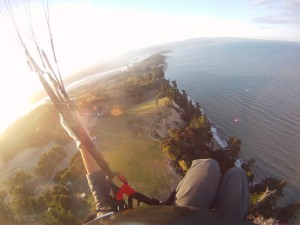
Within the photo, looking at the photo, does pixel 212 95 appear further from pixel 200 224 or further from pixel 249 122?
pixel 200 224

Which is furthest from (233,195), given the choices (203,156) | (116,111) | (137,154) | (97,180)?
(116,111)

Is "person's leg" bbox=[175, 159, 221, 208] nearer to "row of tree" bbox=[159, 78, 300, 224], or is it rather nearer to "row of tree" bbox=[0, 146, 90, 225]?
"row of tree" bbox=[159, 78, 300, 224]

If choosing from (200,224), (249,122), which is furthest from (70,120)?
(249,122)

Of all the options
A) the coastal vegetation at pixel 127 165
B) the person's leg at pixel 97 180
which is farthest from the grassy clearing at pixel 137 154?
the person's leg at pixel 97 180

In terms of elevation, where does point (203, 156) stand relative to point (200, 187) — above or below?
below

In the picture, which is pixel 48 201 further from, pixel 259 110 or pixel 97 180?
pixel 259 110

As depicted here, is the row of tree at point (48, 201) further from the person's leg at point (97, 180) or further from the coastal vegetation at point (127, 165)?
the person's leg at point (97, 180)
